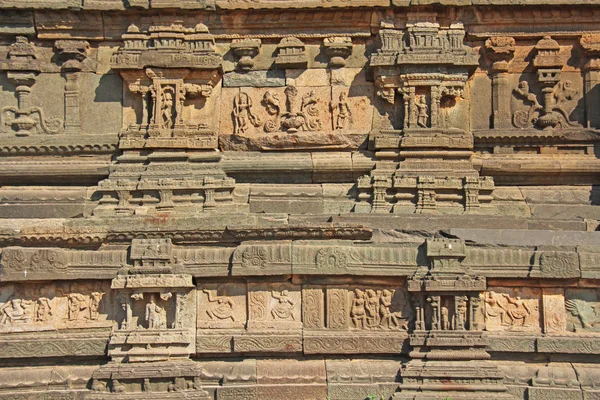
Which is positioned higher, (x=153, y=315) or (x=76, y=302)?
(x=76, y=302)

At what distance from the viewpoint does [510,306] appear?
36.3 feet

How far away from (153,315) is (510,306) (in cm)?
483

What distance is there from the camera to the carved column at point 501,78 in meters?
12.9

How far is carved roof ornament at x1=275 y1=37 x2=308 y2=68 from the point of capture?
1277 centimetres

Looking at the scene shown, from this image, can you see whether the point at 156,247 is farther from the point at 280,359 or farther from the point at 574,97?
the point at 574,97

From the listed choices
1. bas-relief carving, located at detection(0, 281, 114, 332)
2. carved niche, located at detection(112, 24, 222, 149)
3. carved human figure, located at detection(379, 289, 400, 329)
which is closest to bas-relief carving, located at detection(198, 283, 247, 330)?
bas-relief carving, located at detection(0, 281, 114, 332)

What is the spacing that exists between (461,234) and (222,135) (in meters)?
4.11

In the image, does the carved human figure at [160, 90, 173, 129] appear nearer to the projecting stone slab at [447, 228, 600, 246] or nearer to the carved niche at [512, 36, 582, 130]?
the projecting stone slab at [447, 228, 600, 246]

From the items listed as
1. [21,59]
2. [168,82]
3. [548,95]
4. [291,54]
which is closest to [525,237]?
[548,95]

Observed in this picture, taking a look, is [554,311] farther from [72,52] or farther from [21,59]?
[21,59]

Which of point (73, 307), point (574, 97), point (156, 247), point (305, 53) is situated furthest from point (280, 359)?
point (574, 97)

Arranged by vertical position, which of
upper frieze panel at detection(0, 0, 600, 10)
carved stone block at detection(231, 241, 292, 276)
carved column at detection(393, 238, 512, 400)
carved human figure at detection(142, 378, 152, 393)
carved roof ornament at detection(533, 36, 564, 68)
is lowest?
carved human figure at detection(142, 378, 152, 393)

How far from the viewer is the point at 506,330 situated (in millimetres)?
11000

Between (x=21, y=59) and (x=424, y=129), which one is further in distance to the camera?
(x=21, y=59)
